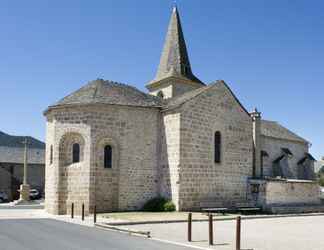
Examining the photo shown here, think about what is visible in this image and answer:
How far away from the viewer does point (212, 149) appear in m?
23.4

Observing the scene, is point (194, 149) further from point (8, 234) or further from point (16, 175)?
point (16, 175)

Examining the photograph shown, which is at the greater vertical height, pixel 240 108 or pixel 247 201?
pixel 240 108

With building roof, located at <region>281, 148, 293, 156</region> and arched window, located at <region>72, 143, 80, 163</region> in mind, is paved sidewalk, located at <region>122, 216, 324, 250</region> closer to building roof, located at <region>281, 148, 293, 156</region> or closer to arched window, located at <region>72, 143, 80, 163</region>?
arched window, located at <region>72, 143, 80, 163</region>

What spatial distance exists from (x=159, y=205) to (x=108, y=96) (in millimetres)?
6644

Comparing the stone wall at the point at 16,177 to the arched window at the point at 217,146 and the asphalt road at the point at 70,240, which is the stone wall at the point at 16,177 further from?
the asphalt road at the point at 70,240

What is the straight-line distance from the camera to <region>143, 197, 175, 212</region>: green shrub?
71.3ft

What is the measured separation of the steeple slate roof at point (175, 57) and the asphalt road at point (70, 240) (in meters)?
21.1

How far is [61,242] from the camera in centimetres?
1098

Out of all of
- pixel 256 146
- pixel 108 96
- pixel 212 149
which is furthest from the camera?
pixel 256 146

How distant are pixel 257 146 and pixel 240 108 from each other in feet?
13.8

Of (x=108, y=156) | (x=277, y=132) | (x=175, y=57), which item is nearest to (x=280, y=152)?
(x=277, y=132)

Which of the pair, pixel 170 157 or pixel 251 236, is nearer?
pixel 251 236

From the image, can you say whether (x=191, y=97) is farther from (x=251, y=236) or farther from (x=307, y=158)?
(x=307, y=158)

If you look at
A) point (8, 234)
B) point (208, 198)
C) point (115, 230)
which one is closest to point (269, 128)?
point (208, 198)
